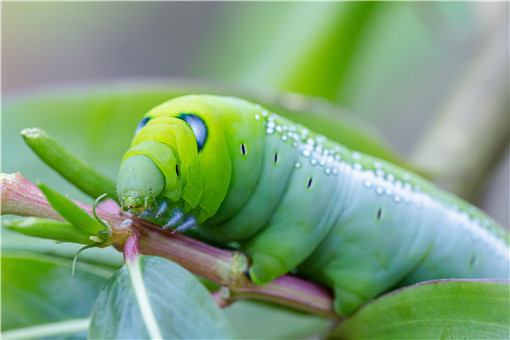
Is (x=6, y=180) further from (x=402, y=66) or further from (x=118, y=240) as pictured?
(x=402, y=66)

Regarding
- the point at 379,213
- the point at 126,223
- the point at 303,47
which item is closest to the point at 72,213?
the point at 126,223

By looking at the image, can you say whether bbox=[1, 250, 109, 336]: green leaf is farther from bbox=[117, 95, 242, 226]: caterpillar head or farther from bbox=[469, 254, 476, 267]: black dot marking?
bbox=[469, 254, 476, 267]: black dot marking

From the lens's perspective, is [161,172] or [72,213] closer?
[72,213]

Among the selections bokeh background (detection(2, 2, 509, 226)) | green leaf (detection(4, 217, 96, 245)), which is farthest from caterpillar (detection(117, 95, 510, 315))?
bokeh background (detection(2, 2, 509, 226))

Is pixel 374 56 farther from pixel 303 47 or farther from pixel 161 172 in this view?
pixel 161 172

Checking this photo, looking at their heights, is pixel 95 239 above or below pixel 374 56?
below

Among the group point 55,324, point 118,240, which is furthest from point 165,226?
point 55,324

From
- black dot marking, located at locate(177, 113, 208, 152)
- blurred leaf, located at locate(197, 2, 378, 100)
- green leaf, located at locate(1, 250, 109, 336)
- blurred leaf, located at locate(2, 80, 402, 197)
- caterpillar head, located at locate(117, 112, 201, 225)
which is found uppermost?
blurred leaf, located at locate(197, 2, 378, 100)
